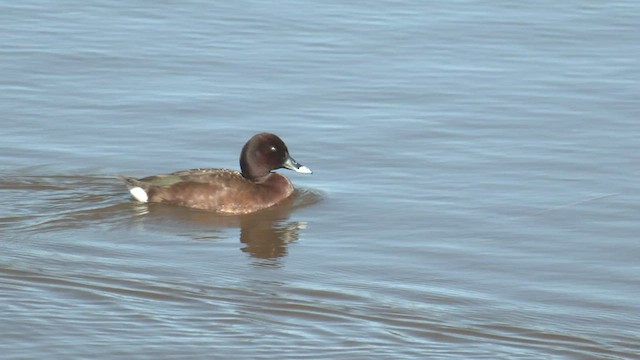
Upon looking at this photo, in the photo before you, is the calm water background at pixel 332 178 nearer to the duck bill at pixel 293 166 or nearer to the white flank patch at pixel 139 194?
the white flank patch at pixel 139 194

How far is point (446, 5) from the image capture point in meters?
17.8

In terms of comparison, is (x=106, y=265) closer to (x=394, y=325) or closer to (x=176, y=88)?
(x=394, y=325)

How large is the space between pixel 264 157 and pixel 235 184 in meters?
0.45

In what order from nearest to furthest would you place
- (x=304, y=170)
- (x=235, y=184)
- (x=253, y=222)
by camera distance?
1. (x=253, y=222)
2. (x=235, y=184)
3. (x=304, y=170)

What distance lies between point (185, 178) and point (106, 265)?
Result: 1865 millimetres

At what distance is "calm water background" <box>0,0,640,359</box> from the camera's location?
8242 mm

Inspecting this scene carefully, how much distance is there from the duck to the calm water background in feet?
→ 0.46

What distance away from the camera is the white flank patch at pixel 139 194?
432 inches

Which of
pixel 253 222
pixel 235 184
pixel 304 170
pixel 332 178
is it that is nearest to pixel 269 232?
pixel 253 222

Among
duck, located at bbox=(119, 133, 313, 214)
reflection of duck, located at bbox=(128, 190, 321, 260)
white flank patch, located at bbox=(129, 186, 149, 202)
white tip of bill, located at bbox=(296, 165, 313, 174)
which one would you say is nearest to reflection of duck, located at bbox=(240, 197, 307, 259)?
reflection of duck, located at bbox=(128, 190, 321, 260)

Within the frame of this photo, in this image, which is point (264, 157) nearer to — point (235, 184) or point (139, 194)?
point (235, 184)

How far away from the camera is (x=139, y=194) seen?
36.2ft

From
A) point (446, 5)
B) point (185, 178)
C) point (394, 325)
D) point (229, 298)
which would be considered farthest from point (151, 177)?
point (446, 5)

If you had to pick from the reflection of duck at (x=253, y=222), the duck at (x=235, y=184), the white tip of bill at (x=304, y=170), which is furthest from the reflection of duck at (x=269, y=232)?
the white tip of bill at (x=304, y=170)
